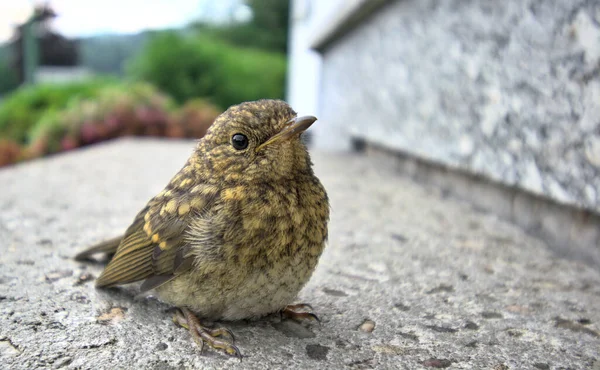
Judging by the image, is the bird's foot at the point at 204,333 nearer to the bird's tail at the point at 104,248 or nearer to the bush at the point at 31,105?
the bird's tail at the point at 104,248

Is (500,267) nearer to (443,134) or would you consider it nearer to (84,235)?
(443,134)

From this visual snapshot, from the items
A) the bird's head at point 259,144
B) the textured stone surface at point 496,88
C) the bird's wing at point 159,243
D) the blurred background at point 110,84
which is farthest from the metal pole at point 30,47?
the bird's head at point 259,144

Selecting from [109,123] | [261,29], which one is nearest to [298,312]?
[109,123]

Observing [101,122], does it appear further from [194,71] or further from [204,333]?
[204,333]

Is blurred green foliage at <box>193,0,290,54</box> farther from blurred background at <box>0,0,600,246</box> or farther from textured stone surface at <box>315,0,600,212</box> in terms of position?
textured stone surface at <box>315,0,600,212</box>

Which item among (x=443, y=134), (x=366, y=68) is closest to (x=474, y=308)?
(x=443, y=134)

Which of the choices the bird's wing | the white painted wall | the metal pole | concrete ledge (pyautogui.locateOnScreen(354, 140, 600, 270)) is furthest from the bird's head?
the metal pole
